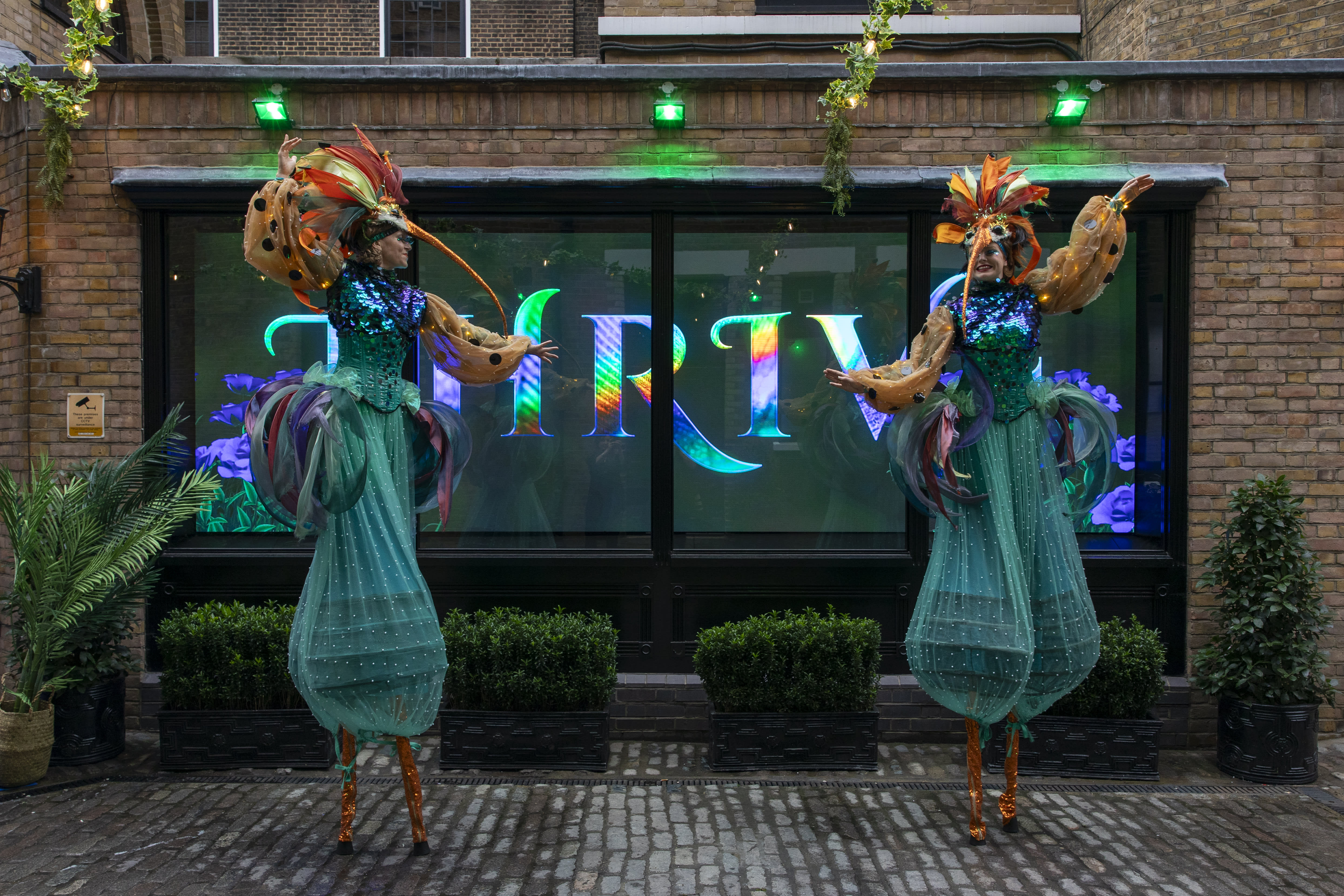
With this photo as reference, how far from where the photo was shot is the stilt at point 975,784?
431 centimetres

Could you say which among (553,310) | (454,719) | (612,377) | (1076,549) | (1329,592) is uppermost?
(553,310)

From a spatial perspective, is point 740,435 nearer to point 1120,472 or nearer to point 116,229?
point 1120,472

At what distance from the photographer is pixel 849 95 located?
559 centimetres

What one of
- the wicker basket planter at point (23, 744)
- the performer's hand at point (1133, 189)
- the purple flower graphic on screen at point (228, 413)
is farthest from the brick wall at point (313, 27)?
the performer's hand at point (1133, 189)

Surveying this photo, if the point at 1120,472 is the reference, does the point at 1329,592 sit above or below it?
below

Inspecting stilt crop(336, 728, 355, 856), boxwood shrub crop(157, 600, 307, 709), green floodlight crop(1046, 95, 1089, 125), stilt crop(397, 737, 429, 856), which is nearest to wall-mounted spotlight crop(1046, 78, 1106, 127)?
green floodlight crop(1046, 95, 1089, 125)

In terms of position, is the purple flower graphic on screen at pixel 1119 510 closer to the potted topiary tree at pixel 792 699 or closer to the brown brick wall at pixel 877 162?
the brown brick wall at pixel 877 162

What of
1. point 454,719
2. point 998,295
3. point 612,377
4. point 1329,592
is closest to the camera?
point 998,295

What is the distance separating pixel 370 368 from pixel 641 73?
300 centimetres

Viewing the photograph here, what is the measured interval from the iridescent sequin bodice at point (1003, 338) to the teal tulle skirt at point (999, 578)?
126 mm

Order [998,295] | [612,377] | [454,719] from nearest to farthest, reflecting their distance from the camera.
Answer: [998,295] < [454,719] < [612,377]

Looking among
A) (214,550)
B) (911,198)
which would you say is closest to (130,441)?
(214,550)

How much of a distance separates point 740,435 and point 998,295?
233 cm

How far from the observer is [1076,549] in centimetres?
441
